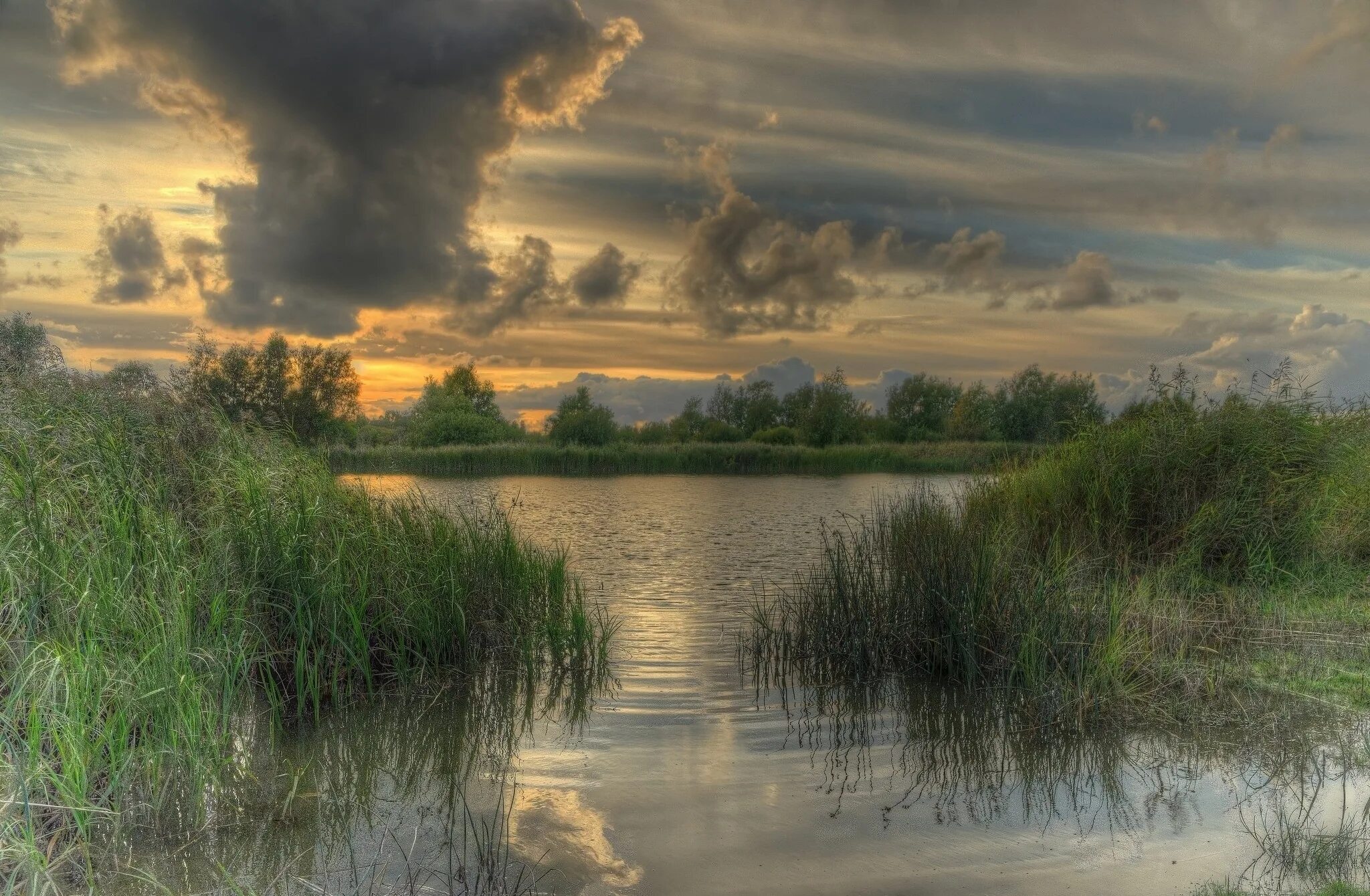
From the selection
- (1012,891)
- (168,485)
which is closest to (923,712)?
(1012,891)

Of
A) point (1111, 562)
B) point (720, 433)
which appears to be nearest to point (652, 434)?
point (720, 433)

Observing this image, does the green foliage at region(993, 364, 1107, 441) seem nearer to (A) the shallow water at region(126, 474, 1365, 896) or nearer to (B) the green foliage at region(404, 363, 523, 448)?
(B) the green foliage at region(404, 363, 523, 448)

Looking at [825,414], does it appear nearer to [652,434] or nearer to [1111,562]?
[652,434]

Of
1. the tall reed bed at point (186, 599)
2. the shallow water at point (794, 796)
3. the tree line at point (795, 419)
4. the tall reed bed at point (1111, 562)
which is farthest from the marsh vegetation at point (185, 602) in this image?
the tree line at point (795, 419)

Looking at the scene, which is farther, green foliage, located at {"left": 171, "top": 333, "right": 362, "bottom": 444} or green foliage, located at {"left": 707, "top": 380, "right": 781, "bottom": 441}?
green foliage, located at {"left": 707, "top": 380, "right": 781, "bottom": 441}

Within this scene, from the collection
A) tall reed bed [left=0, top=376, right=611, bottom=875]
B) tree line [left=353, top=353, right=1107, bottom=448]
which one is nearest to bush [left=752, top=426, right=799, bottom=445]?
tree line [left=353, top=353, right=1107, bottom=448]

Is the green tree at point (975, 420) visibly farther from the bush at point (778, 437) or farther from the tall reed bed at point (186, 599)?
the tall reed bed at point (186, 599)

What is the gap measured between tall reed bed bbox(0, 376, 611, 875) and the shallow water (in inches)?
22.1

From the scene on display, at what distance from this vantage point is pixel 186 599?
5629 millimetres

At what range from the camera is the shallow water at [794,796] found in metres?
4.86

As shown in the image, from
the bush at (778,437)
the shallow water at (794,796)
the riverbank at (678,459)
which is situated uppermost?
the bush at (778,437)

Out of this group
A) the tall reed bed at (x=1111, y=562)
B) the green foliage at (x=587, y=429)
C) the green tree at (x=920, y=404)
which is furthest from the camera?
the green tree at (x=920, y=404)

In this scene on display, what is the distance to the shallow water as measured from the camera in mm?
4855

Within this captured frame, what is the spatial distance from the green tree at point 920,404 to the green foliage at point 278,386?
4029 centimetres
